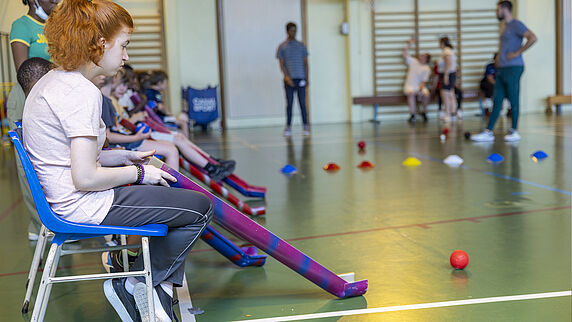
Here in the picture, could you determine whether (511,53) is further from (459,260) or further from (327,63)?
(327,63)

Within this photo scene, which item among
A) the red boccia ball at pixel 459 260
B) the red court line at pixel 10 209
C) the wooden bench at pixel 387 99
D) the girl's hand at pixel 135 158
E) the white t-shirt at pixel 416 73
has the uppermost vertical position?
the white t-shirt at pixel 416 73

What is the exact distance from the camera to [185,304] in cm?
205

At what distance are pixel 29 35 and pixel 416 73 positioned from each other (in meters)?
9.10

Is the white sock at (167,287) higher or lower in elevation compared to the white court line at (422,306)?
higher

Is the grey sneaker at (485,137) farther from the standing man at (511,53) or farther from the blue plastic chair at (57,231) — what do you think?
the blue plastic chair at (57,231)

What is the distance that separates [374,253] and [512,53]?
191 inches

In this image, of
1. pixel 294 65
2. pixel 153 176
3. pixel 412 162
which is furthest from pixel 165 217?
pixel 294 65

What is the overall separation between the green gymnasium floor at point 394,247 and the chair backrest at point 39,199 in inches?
22.2

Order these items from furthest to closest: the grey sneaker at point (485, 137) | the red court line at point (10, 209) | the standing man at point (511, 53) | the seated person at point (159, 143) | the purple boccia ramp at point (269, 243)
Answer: the grey sneaker at point (485, 137) < the standing man at point (511, 53) < the red court line at point (10, 209) < the seated person at point (159, 143) < the purple boccia ramp at point (269, 243)

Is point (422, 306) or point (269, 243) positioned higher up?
point (269, 243)

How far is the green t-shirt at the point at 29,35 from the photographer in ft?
9.56

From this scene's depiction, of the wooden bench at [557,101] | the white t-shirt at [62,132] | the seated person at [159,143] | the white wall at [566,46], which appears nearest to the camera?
the white t-shirt at [62,132]

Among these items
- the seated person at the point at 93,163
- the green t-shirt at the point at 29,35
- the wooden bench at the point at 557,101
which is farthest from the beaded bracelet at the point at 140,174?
the wooden bench at the point at 557,101

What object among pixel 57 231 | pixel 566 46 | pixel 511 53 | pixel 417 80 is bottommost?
pixel 57 231
